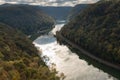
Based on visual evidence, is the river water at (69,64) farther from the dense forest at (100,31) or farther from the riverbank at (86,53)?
the dense forest at (100,31)

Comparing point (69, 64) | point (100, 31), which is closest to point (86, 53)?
point (100, 31)

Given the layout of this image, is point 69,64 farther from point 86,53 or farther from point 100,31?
point 100,31

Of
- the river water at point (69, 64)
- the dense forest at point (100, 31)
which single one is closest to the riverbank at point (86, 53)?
A: the dense forest at point (100, 31)

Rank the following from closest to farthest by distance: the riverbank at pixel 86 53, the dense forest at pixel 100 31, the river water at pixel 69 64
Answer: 1. the river water at pixel 69 64
2. the riverbank at pixel 86 53
3. the dense forest at pixel 100 31

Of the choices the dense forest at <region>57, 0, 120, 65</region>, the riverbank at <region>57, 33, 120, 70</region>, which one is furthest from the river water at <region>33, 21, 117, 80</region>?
the dense forest at <region>57, 0, 120, 65</region>

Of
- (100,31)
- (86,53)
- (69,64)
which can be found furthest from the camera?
(100,31)

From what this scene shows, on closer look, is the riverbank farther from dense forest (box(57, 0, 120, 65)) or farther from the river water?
the river water
